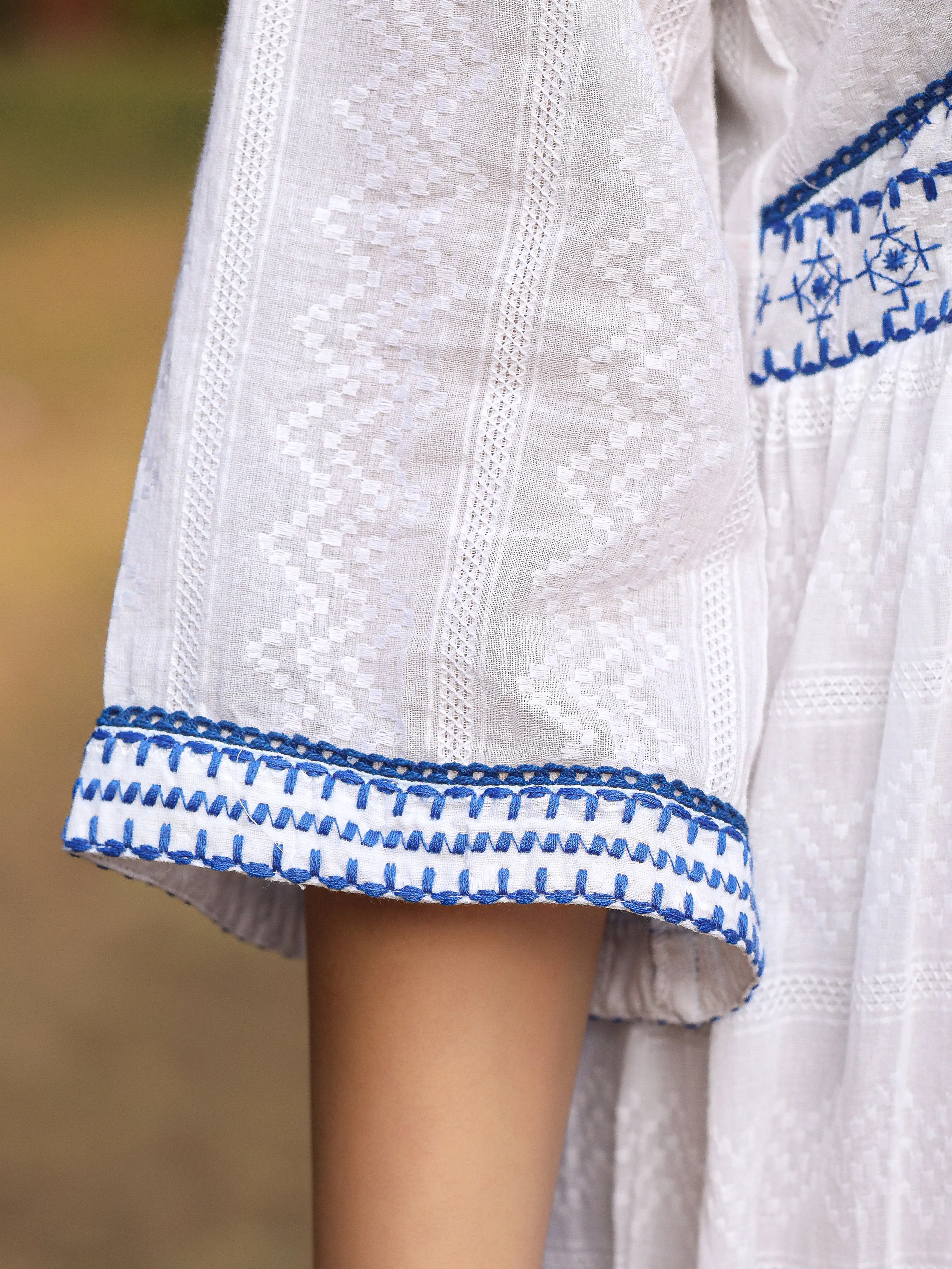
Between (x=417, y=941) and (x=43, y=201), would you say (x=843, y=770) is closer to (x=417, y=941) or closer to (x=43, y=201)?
(x=417, y=941)

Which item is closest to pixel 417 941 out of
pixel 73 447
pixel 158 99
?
pixel 73 447

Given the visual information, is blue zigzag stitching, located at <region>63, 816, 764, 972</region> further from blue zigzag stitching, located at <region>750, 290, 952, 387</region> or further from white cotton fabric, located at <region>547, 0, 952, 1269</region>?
blue zigzag stitching, located at <region>750, 290, 952, 387</region>

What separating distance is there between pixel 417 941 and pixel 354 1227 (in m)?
0.07

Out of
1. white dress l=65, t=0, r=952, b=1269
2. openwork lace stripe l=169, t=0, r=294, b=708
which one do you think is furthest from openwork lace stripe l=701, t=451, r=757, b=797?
openwork lace stripe l=169, t=0, r=294, b=708

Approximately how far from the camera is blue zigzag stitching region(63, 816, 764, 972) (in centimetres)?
32

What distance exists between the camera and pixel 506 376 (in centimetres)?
34

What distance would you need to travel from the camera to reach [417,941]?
0.33 metres

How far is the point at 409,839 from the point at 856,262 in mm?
216

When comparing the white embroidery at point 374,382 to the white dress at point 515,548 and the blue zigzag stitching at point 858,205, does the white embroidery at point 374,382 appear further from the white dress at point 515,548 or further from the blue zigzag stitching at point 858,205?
the blue zigzag stitching at point 858,205

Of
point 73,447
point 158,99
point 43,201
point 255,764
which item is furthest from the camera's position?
point 158,99

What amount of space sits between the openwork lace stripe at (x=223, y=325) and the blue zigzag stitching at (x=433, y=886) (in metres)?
0.04

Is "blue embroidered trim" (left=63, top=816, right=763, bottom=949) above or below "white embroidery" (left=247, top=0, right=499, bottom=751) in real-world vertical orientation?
below

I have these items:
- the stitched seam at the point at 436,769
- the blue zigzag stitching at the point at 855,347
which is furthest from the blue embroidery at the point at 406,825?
the blue zigzag stitching at the point at 855,347

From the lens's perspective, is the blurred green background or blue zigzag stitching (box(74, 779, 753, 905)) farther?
the blurred green background
